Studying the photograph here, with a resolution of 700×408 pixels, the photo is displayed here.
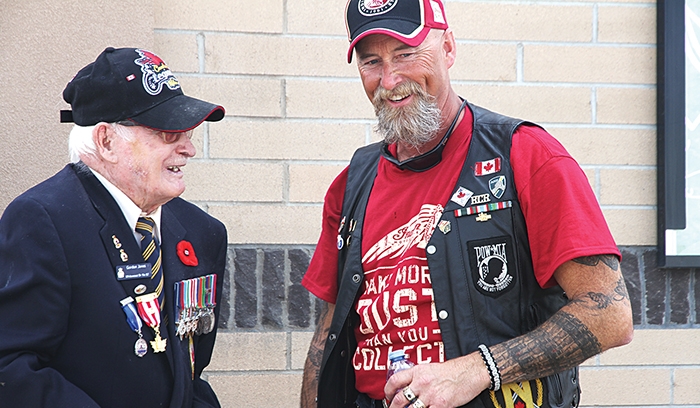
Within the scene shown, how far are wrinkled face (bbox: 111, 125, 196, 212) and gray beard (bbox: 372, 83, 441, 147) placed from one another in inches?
27.2

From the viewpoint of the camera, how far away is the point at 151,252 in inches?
90.7

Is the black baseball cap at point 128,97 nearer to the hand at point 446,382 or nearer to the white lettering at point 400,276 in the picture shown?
the white lettering at point 400,276

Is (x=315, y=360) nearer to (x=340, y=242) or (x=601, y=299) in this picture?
(x=340, y=242)

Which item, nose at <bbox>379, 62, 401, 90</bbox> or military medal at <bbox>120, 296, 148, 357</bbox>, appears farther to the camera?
nose at <bbox>379, 62, 401, 90</bbox>

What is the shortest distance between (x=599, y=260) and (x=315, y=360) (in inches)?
45.4

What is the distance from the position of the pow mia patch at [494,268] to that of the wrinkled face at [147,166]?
37.2 inches

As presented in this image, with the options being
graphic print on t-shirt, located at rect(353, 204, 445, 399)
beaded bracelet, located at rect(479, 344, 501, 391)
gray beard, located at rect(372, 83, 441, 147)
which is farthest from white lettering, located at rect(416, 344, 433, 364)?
gray beard, located at rect(372, 83, 441, 147)

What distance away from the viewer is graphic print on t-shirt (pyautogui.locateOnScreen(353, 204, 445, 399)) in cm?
225


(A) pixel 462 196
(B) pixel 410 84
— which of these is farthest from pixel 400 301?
(B) pixel 410 84

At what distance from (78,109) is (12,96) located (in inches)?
47.5

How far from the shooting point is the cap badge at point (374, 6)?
2.43 metres

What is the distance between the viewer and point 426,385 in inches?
82.6

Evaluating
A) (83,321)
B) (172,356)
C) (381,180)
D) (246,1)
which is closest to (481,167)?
(381,180)

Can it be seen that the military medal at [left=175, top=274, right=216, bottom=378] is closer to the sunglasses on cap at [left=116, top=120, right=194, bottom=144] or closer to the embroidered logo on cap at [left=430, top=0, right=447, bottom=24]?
the sunglasses on cap at [left=116, top=120, right=194, bottom=144]
